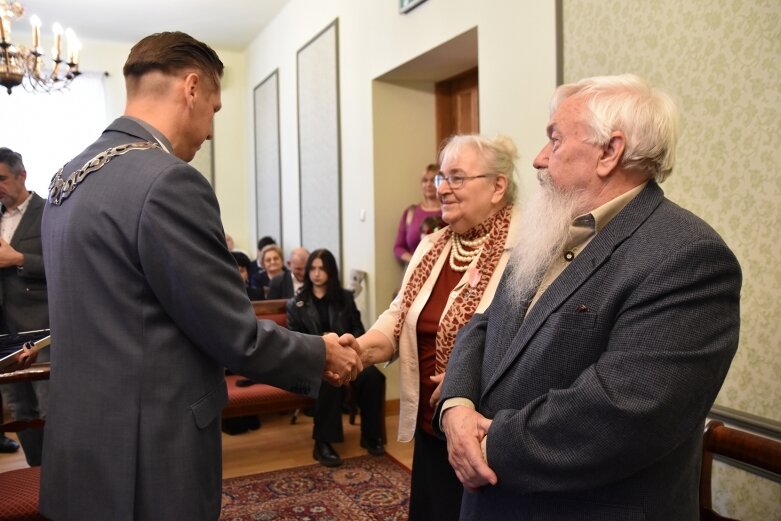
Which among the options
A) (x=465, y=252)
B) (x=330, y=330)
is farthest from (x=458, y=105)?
(x=465, y=252)

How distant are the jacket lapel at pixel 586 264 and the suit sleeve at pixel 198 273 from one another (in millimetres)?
514

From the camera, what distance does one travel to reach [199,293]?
4.17 ft

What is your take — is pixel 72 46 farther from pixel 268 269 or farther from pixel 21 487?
pixel 21 487

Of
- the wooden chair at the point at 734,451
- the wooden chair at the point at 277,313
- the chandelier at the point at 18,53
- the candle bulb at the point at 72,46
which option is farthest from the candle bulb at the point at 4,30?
the wooden chair at the point at 734,451

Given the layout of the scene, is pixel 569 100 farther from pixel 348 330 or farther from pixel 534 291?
pixel 348 330

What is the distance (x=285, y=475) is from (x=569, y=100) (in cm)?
287

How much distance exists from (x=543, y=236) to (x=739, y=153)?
1.20 metres

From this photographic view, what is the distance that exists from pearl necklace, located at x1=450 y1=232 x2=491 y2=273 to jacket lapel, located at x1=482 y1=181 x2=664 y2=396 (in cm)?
64

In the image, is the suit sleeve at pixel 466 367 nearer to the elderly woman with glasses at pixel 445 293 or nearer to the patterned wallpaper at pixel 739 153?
the elderly woman with glasses at pixel 445 293

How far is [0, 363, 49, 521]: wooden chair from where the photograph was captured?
1.92 metres

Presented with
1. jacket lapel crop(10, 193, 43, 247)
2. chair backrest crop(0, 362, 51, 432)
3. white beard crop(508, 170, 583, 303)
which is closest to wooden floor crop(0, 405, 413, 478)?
jacket lapel crop(10, 193, 43, 247)

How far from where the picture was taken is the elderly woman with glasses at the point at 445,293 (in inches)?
69.9

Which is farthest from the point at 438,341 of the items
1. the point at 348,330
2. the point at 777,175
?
the point at 348,330

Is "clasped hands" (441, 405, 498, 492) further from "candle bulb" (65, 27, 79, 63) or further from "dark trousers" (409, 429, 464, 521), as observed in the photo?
"candle bulb" (65, 27, 79, 63)
